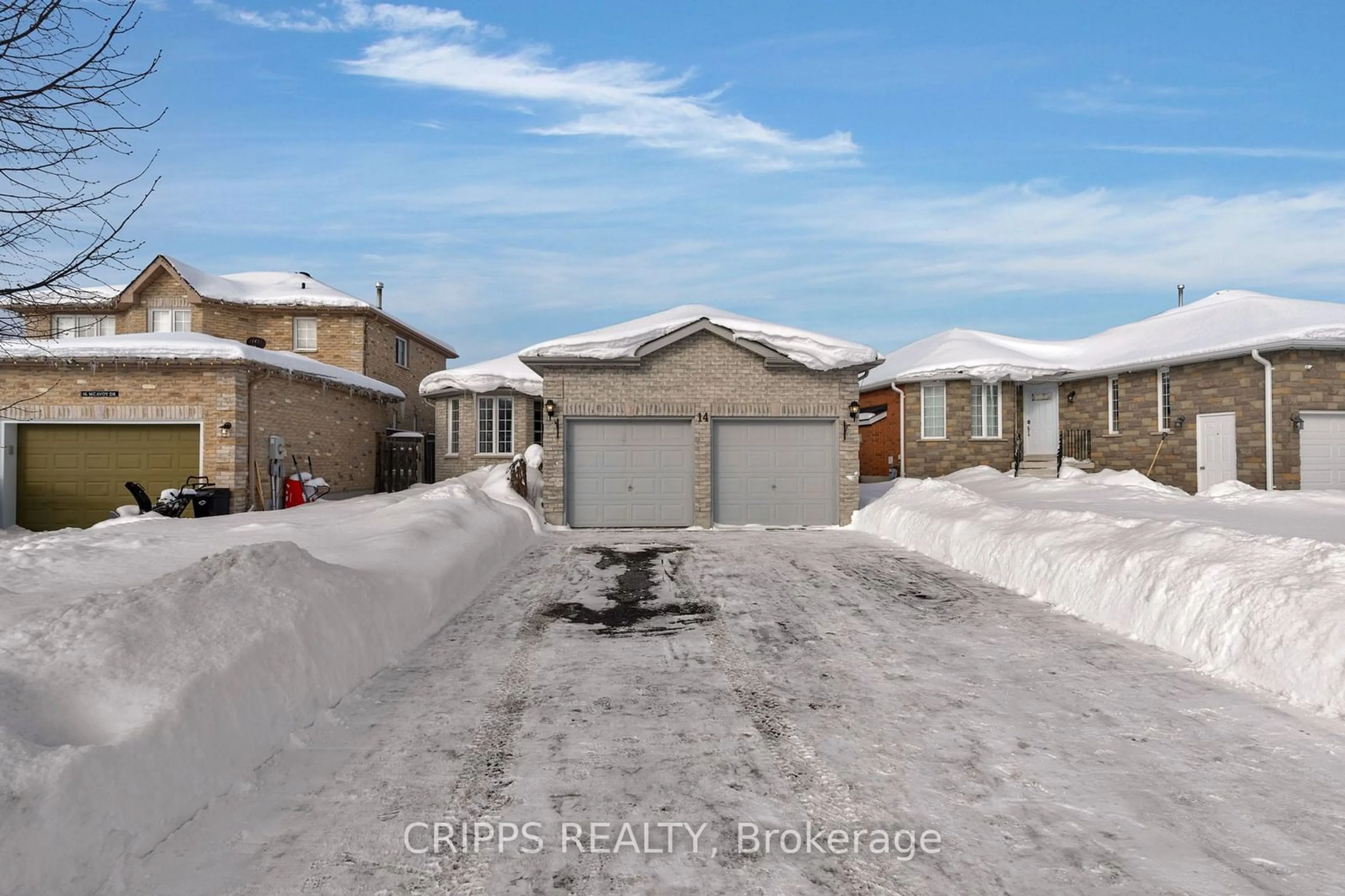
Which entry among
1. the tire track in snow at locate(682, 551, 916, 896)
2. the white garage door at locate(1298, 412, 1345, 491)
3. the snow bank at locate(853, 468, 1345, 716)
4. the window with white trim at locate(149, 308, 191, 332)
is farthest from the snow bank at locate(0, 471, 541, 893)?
the window with white trim at locate(149, 308, 191, 332)

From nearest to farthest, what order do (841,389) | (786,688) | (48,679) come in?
(48,679)
(786,688)
(841,389)

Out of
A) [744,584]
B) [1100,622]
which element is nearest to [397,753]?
[744,584]

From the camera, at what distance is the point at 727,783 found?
344 centimetres

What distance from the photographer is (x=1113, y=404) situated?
20000 mm

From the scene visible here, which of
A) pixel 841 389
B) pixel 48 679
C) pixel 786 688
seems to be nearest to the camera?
pixel 48 679

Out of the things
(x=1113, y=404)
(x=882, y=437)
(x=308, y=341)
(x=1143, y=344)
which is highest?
(x=308, y=341)

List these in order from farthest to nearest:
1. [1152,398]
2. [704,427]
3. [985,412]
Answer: [985,412] → [1152,398] → [704,427]

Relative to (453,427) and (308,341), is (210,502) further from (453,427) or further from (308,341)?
(308,341)

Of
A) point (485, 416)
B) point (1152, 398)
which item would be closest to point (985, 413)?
point (1152, 398)

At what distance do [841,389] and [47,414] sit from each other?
17.4 m

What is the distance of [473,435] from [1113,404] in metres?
19.1

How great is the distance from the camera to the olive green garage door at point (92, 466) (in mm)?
15641

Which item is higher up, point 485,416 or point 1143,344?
point 1143,344

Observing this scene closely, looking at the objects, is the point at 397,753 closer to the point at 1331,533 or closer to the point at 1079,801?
the point at 1079,801
